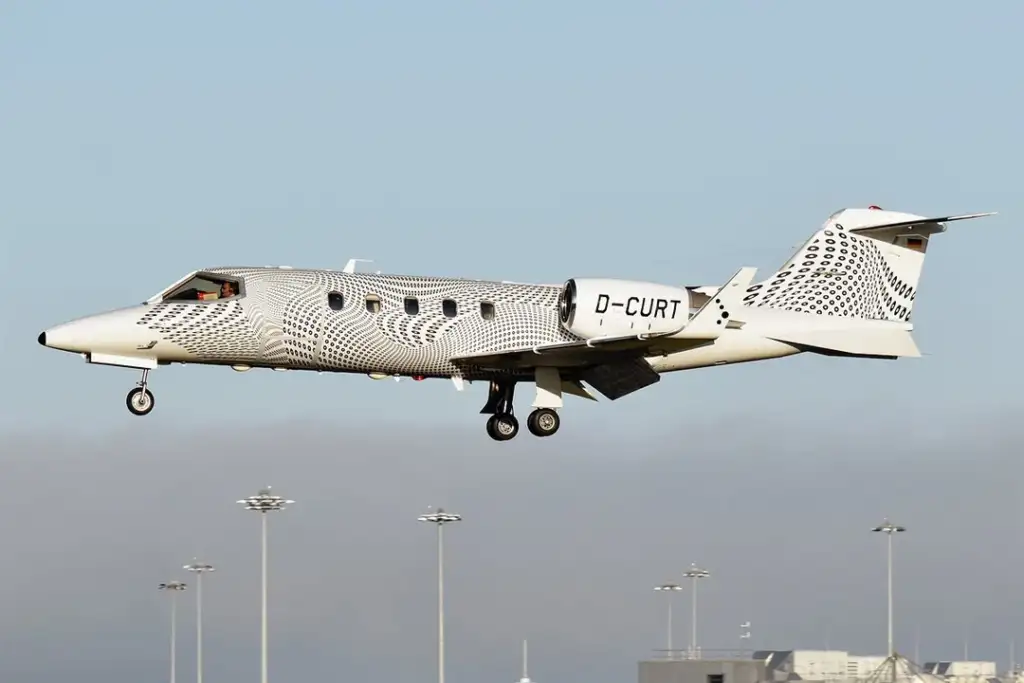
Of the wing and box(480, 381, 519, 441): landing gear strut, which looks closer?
the wing

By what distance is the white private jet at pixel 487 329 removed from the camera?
36.8 meters

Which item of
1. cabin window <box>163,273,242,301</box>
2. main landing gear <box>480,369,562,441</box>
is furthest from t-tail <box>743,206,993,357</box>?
cabin window <box>163,273,242,301</box>

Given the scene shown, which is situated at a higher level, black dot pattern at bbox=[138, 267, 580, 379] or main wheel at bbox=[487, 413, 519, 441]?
black dot pattern at bbox=[138, 267, 580, 379]

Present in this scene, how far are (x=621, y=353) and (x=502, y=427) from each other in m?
3.39

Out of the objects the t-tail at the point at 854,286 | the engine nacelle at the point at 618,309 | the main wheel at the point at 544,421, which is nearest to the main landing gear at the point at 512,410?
the main wheel at the point at 544,421

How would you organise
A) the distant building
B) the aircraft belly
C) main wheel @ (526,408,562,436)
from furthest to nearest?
the distant building
the aircraft belly
main wheel @ (526,408,562,436)

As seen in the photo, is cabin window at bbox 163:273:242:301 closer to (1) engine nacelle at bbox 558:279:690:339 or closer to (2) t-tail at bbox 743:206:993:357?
(1) engine nacelle at bbox 558:279:690:339

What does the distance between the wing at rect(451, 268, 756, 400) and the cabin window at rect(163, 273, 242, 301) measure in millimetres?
4743

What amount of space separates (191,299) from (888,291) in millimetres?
15840

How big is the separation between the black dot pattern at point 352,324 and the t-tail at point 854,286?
5782 mm

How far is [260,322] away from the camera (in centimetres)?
3697

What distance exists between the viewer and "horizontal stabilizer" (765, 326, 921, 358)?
41062mm

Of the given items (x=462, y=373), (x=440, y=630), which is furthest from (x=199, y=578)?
(x=462, y=373)

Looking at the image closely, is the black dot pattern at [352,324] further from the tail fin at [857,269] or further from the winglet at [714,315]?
the tail fin at [857,269]
